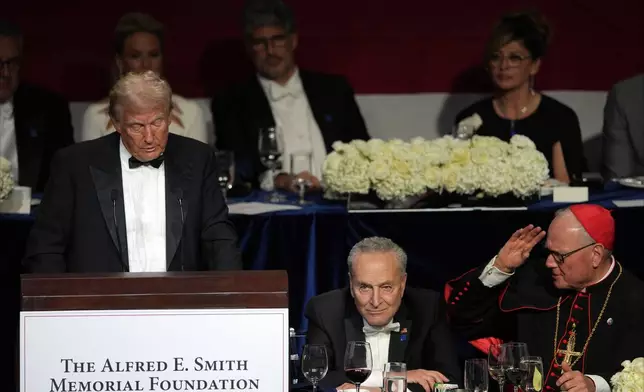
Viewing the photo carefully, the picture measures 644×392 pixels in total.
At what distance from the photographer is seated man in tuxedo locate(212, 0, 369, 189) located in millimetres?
5957

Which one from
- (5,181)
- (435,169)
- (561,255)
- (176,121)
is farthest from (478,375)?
(176,121)

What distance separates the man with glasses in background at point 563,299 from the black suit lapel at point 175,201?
1.00m

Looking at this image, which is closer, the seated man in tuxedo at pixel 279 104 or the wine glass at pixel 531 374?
the wine glass at pixel 531 374

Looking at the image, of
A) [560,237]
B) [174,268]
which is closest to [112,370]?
[174,268]

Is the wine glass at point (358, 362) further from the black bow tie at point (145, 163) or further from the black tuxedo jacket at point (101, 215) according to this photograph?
the black bow tie at point (145, 163)

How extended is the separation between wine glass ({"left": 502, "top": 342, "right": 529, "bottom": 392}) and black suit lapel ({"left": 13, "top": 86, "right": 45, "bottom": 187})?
9.95 feet

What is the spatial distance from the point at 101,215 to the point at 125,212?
73 mm

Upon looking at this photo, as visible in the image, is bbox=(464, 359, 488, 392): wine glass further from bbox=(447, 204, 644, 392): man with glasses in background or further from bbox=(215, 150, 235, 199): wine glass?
bbox=(215, 150, 235, 199): wine glass

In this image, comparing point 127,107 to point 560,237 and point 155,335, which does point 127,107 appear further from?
point 560,237

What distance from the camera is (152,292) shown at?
2703 mm

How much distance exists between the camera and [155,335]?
2.69 meters

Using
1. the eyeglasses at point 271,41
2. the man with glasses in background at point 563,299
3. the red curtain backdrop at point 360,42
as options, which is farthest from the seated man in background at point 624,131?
the man with glasses in background at point 563,299

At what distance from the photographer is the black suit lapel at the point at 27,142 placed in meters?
5.81

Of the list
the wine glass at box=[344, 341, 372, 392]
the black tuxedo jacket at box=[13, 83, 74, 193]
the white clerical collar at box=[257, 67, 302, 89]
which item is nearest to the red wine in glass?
the wine glass at box=[344, 341, 372, 392]
